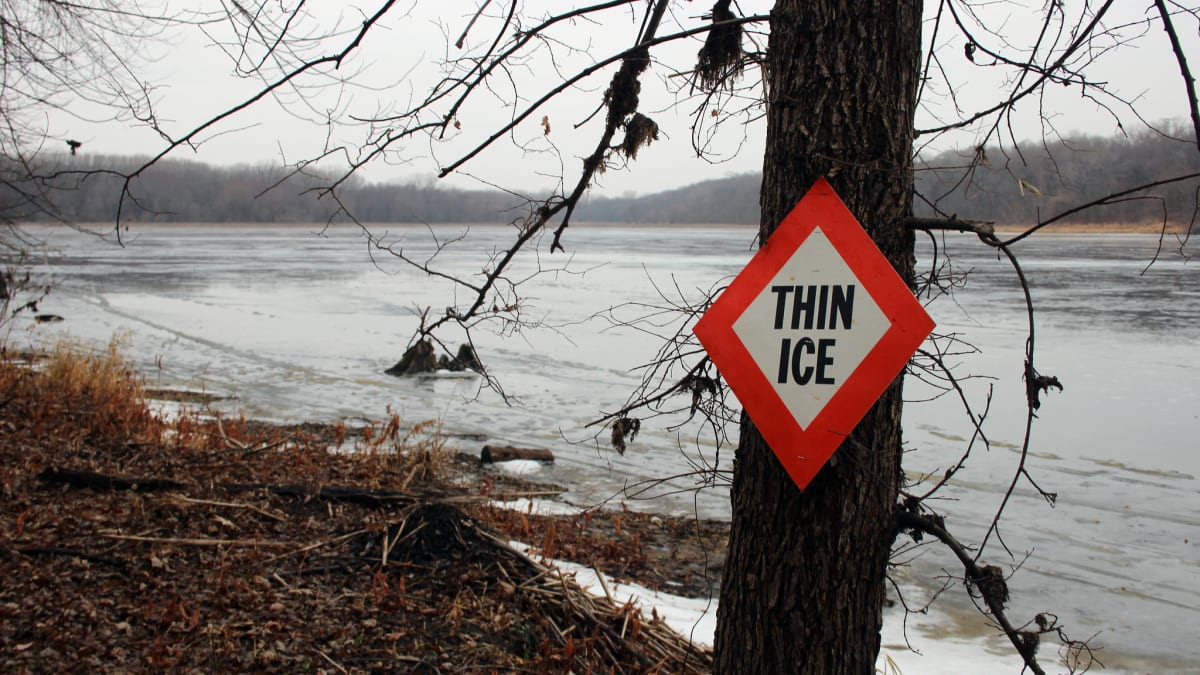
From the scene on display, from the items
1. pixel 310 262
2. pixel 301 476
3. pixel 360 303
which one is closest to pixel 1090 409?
pixel 301 476

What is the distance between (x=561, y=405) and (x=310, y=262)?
29005 mm

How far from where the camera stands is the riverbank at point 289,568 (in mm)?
4148

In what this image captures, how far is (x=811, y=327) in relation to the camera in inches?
99.2

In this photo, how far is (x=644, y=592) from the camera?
5781 millimetres

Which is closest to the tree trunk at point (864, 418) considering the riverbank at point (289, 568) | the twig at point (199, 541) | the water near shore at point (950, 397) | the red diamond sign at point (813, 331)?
the red diamond sign at point (813, 331)

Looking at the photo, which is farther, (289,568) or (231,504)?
(231,504)

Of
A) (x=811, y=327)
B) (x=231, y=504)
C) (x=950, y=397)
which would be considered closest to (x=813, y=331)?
(x=811, y=327)

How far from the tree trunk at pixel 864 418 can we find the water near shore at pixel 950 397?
0.79ft

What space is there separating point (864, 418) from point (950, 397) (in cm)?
1060

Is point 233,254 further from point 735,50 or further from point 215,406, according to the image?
point 735,50

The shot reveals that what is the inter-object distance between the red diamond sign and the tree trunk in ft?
0.38

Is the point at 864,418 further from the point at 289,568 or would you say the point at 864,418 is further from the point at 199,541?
the point at 199,541

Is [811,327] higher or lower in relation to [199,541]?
higher

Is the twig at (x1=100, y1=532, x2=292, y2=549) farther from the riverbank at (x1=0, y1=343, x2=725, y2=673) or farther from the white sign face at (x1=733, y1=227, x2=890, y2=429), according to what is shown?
the white sign face at (x1=733, y1=227, x2=890, y2=429)
